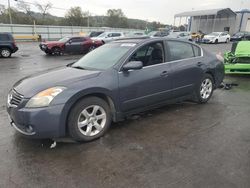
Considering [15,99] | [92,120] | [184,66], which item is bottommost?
[92,120]

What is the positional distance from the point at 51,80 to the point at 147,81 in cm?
165

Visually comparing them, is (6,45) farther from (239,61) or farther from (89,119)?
(89,119)

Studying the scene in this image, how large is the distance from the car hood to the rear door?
1.72 metres

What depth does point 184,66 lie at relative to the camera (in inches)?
193

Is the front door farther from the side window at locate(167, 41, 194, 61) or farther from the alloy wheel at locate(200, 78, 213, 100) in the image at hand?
the alloy wheel at locate(200, 78, 213, 100)

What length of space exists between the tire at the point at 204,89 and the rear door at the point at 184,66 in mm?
208

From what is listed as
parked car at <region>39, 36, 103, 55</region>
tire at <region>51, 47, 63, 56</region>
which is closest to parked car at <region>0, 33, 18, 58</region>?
parked car at <region>39, 36, 103, 55</region>

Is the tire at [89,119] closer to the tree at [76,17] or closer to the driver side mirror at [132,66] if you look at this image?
the driver side mirror at [132,66]

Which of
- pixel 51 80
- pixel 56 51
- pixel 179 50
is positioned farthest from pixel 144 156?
pixel 56 51

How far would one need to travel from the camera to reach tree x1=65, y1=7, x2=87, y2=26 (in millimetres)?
63062

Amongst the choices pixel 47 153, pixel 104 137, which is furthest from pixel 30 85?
pixel 104 137

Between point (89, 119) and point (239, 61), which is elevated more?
point (239, 61)

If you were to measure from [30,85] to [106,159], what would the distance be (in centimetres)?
161

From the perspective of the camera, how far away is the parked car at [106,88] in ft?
10.9
